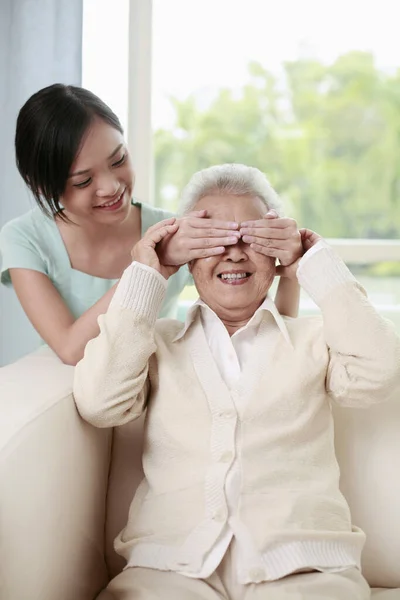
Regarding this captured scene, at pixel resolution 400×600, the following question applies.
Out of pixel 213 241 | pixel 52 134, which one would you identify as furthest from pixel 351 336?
pixel 52 134

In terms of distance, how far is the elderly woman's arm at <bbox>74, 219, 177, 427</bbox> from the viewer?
1459mm

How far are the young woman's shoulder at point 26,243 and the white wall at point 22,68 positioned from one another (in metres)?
0.62

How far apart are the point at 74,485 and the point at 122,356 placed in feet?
0.80

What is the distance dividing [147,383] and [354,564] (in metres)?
0.50

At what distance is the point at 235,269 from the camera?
61.0 inches

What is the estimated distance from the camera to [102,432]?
1653 mm

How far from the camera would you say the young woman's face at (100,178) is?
186 cm

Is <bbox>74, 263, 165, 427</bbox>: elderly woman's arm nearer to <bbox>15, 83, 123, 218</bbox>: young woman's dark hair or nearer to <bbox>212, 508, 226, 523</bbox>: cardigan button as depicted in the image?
<bbox>212, 508, 226, 523</bbox>: cardigan button

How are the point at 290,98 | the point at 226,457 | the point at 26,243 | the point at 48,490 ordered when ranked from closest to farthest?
the point at 48,490, the point at 226,457, the point at 26,243, the point at 290,98

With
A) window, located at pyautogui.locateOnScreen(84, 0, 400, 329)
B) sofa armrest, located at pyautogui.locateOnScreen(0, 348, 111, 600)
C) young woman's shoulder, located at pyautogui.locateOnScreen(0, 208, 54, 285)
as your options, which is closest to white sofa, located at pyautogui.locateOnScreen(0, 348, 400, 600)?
sofa armrest, located at pyautogui.locateOnScreen(0, 348, 111, 600)

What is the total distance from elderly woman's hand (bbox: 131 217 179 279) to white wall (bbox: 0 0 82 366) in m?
1.24

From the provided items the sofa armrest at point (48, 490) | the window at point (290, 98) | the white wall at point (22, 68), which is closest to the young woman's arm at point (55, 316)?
the sofa armrest at point (48, 490)

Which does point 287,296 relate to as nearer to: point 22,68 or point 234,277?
point 234,277

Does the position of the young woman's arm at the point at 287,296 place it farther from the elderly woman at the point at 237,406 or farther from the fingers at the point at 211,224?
the fingers at the point at 211,224
